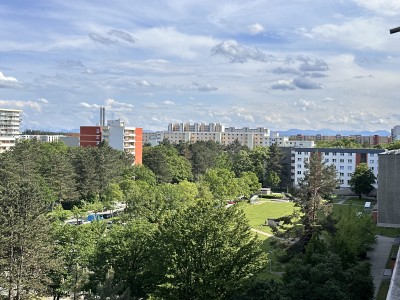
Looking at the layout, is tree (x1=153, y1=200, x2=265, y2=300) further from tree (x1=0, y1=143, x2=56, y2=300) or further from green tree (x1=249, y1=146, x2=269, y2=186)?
green tree (x1=249, y1=146, x2=269, y2=186)

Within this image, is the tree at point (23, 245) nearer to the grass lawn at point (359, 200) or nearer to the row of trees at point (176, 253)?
the row of trees at point (176, 253)

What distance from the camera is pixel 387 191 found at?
148ft

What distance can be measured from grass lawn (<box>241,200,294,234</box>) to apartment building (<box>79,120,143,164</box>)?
34655 mm

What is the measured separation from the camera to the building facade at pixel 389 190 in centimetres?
4497

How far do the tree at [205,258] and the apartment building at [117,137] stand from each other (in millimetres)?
72627

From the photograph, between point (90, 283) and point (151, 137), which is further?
point (151, 137)

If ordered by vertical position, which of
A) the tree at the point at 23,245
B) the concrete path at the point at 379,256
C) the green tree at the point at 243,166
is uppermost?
the green tree at the point at 243,166

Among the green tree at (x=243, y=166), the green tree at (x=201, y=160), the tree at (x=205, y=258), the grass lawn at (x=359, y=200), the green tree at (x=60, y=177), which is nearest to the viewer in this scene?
the tree at (x=205, y=258)

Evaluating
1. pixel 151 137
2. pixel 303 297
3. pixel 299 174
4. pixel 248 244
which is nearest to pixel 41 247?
pixel 248 244

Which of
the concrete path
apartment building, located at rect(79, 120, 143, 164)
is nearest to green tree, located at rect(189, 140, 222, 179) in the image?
apartment building, located at rect(79, 120, 143, 164)

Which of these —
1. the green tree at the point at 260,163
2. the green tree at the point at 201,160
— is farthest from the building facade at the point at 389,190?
the green tree at the point at 201,160

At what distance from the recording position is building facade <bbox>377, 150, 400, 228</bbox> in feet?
148

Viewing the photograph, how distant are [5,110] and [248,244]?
117831 mm

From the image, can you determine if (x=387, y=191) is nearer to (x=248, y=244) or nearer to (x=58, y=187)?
(x=248, y=244)
